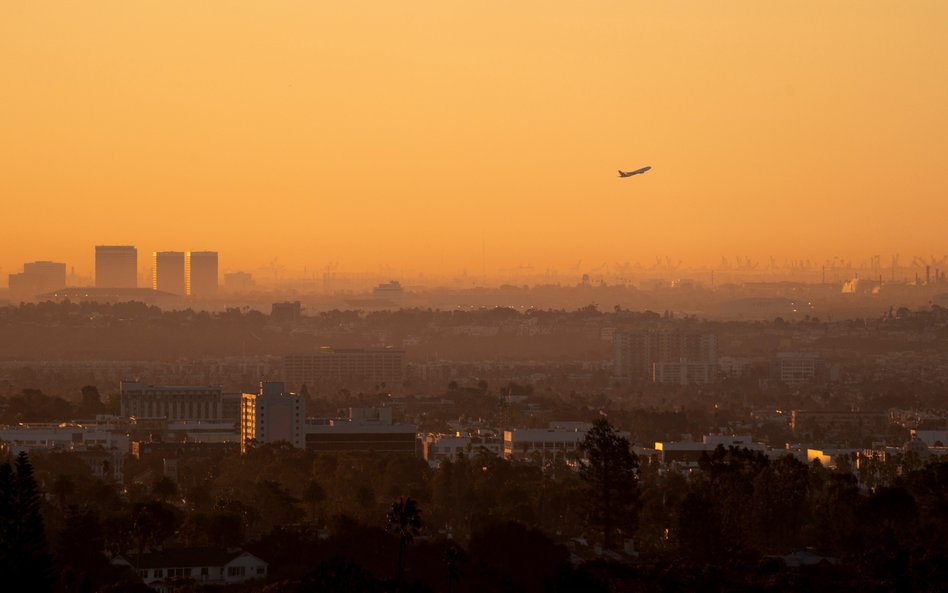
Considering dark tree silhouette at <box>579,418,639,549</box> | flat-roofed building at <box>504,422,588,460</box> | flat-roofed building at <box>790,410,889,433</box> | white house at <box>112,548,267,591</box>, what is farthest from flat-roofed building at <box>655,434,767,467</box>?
white house at <box>112,548,267,591</box>

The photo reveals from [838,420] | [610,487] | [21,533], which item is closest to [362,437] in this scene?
[838,420]

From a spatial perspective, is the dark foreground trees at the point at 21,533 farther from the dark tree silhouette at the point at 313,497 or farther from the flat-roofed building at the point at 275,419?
the flat-roofed building at the point at 275,419

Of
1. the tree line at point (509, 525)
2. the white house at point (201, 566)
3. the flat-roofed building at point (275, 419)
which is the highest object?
the flat-roofed building at point (275, 419)

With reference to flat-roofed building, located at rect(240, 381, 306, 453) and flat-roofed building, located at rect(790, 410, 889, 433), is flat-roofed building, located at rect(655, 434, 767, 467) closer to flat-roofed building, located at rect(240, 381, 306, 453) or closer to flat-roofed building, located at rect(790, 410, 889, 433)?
flat-roofed building, located at rect(240, 381, 306, 453)

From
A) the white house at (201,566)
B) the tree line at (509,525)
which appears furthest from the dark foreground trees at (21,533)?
the white house at (201,566)

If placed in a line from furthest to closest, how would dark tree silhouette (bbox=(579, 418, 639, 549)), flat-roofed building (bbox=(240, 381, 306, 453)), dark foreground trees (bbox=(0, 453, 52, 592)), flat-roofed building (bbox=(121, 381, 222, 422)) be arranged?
flat-roofed building (bbox=(121, 381, 222, 422))
flat-roofed building (bbox=(240, 381, 306, 453))
dark tree silhouette (bbox=(579, 418, 639, 549))
dark foreground trees (bbox=(0, 453, 52, 592))

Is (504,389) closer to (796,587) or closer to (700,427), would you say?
(700,427)
